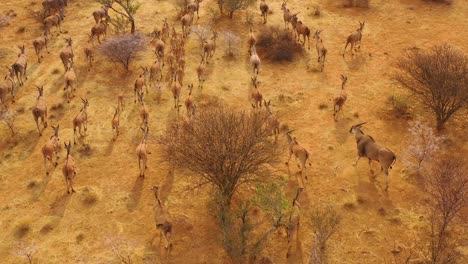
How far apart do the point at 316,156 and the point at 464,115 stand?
713cm

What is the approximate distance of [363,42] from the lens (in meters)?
25.9

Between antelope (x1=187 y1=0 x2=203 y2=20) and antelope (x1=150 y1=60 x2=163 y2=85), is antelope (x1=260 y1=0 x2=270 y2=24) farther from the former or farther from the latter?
antelope (x1=150 y1=60 x2=163 y2=85)

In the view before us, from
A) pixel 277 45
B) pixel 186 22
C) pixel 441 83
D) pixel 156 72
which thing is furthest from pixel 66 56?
pixel 441 83

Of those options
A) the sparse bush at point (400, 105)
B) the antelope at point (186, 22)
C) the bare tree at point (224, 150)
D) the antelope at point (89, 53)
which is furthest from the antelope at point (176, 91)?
the sparse bush at point (400, 105)

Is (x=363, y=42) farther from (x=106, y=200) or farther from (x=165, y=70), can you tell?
(x=106, y=200)

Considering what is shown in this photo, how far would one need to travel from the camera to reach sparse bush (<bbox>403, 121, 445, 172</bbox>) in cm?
1649

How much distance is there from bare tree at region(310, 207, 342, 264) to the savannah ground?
0.36 meters

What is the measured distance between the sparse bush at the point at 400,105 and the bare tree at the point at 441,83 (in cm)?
55

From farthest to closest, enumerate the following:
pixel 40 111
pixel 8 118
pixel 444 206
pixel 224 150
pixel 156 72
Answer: pixel 156 72
pixel 8 118
pixel 40 111
pixel 224 150
pixel 444 206

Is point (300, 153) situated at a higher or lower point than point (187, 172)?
higher

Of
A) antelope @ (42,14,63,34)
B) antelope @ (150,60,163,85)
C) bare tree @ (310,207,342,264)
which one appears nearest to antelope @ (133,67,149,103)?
antelope @ (150,60,163,85)

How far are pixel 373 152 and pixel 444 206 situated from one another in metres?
3.43

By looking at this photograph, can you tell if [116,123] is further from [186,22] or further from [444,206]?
[444,206]

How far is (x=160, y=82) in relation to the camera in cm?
2208
